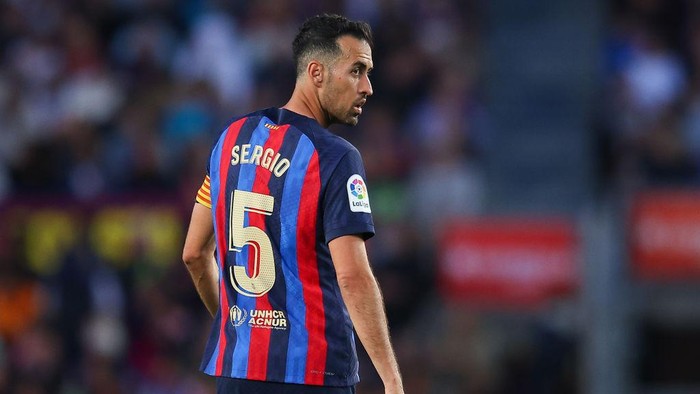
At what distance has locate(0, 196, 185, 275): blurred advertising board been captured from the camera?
39.8 feet

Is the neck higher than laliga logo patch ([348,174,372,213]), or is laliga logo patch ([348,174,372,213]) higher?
the neck

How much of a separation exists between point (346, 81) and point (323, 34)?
179mm

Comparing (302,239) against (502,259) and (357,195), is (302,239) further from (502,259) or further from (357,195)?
(502,259)

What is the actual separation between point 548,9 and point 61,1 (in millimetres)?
6030

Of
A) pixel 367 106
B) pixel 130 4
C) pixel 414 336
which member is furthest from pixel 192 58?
pixel 414 336

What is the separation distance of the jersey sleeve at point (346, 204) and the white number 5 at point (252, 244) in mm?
210

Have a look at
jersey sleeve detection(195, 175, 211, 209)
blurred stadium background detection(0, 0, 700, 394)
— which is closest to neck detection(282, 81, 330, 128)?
jersey sleeve detection(195, 175, 211, 209)

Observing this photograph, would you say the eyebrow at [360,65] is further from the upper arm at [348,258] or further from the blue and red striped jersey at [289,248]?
the upper arm at [348,258]

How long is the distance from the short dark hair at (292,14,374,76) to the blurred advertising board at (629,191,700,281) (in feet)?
20.9

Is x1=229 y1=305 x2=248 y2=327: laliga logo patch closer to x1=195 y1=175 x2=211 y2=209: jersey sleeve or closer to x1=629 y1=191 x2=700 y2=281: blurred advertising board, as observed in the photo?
x1=195 y1=175 x2=211 y2=209: jersey sleeve

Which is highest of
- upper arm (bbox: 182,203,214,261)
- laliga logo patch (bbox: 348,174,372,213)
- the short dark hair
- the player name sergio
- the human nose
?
the short dark hair

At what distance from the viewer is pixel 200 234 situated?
504 cm

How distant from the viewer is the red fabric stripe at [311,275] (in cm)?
458

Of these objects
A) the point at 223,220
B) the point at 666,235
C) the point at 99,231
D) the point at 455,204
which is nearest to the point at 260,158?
the point at 223,220
